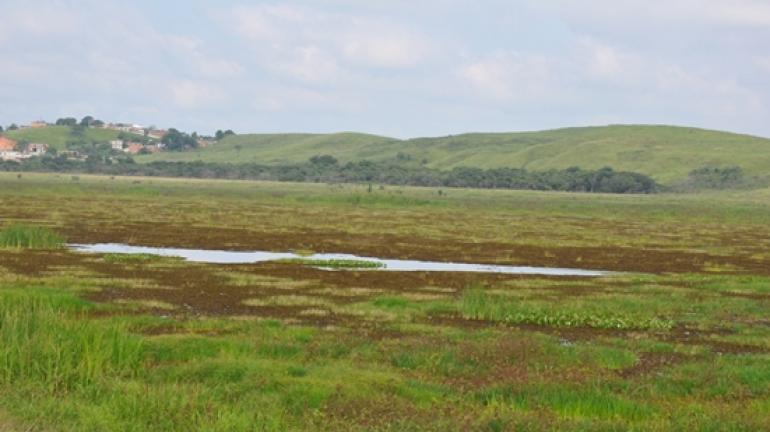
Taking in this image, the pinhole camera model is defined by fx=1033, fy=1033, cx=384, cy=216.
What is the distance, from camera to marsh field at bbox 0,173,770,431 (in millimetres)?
15289

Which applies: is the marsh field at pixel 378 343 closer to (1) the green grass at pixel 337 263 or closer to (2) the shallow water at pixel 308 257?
(1) the green grass at pixel 337 263

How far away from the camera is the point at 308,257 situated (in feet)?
147

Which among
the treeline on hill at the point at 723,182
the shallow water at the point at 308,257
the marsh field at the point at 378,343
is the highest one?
the treeline on hill at the point at 723,182

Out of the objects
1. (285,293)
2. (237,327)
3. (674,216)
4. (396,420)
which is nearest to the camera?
(396,420)

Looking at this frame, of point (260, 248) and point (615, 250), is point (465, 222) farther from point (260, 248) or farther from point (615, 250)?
point (260, 248)

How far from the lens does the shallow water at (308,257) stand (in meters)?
41.5

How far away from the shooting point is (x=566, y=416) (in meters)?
16.0

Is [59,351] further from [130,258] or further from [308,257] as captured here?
[308,257]

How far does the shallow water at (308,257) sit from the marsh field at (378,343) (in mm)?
1503

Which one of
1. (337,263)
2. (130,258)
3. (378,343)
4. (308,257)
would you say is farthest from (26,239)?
(378,343)

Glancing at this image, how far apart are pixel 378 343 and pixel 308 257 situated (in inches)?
916

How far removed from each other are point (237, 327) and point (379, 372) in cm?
581

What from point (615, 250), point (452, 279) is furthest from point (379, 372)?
point (615, 250)

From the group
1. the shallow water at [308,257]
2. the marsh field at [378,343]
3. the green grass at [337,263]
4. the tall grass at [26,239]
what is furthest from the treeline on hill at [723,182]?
the tall grass at [26,239]
